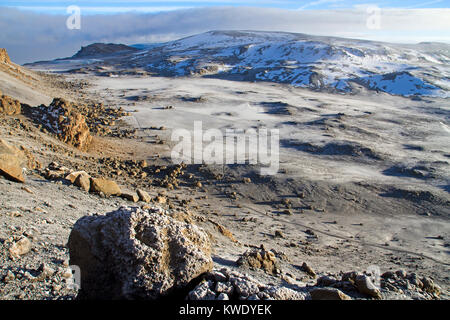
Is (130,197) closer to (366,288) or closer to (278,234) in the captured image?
(278,234)

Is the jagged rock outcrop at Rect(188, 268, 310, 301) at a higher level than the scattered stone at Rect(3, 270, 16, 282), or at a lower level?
higher

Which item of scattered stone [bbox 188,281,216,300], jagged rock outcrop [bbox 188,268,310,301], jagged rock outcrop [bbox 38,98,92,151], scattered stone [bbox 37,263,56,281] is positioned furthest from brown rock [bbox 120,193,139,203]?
jagged rock outcrop [bbox 38,98,92,151]

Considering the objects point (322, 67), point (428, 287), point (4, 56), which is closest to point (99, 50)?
point (4, 56)

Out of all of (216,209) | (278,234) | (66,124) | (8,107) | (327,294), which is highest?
(8,107)

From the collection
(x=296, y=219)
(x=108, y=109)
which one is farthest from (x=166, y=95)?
(x=296, y=219)

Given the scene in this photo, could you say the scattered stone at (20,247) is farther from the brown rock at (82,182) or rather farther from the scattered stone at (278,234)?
the scattered stone at (278,234)

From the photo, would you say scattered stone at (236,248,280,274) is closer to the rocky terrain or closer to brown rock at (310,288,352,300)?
the rocky terrain
